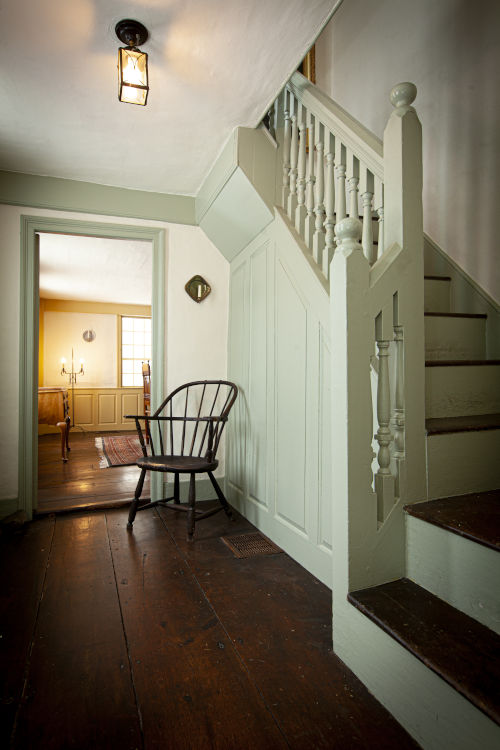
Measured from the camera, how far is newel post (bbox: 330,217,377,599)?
1.38 meters

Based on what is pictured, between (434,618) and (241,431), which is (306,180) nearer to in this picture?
(241,431)

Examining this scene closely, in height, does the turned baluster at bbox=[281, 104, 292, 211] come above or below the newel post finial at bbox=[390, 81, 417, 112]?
A: above

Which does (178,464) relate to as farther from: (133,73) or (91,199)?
(91,199)

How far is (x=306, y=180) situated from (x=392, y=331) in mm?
1234

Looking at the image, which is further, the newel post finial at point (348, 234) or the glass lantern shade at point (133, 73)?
the glass lantern shade at point (133, 73)

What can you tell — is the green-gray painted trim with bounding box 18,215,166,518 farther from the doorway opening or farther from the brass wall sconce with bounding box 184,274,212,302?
the doorway opening

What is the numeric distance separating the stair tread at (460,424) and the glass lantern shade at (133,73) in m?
1.83

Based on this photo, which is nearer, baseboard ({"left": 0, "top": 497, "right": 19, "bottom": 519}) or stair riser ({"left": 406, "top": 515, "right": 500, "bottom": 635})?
stair riser ({"left": 406, "top": 515, "right": 500, "bottom": 635})

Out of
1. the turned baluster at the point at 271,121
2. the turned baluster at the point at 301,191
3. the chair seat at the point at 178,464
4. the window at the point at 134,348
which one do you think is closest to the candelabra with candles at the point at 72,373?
the window at the point at 134,348

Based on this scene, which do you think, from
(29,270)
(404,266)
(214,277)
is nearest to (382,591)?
(404,266)

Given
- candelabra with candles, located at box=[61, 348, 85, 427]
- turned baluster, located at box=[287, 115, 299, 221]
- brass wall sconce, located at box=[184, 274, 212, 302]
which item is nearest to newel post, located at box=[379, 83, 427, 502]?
turned baluster, located at box=[287, 115, 299, 221]

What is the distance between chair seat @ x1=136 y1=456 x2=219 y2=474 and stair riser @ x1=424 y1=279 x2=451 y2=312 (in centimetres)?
159

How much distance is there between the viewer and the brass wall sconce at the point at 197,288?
3.48 meters

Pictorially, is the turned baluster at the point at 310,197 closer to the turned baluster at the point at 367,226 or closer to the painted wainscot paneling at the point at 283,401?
the painted wainscot paneling at the point at 283,401
